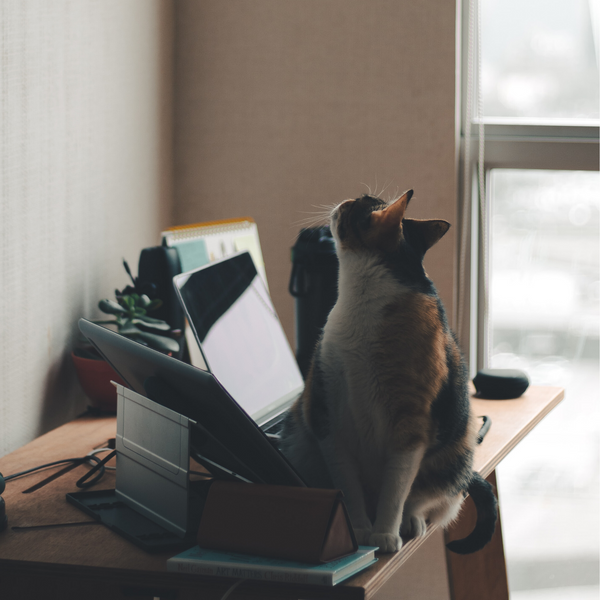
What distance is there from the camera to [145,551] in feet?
2.30

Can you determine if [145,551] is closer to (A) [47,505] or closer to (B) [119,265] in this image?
(A) [47,505]

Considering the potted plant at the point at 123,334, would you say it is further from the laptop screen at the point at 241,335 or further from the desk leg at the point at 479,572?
the desk leg at the point at 479,572

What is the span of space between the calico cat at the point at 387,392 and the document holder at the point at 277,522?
93 mm

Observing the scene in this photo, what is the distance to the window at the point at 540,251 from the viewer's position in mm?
1801

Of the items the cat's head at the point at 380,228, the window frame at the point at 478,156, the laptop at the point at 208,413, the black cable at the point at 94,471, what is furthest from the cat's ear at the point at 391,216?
the window frame at the point at 478,156

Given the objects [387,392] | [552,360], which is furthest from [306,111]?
[387,392]

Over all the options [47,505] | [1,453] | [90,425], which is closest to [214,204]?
[90,425]

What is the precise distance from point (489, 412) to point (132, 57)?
45.3 inches

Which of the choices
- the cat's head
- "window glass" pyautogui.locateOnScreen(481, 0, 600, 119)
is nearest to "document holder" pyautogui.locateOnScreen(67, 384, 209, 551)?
the cat's head

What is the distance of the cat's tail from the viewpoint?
82 centimetres

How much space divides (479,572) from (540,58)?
137cm

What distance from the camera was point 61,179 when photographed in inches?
49.1

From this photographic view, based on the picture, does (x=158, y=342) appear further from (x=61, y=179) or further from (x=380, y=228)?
(x=380, y=228)

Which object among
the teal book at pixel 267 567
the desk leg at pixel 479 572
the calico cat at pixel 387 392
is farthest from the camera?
the desk leg at pixel 479 572
